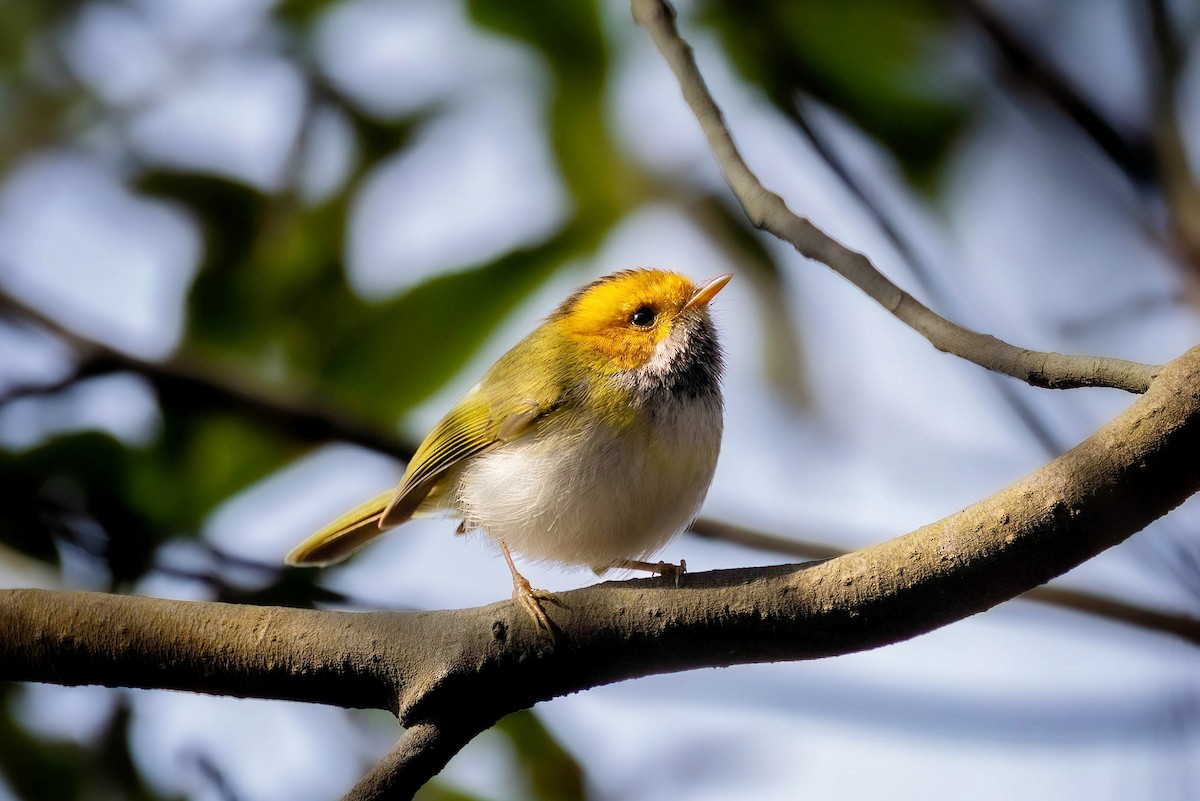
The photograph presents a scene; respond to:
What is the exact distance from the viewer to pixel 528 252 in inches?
129

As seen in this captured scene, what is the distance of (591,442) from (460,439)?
493mm

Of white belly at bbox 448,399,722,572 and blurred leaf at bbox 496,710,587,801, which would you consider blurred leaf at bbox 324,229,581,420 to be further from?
blurred leaf at bbox 496,710,587,801

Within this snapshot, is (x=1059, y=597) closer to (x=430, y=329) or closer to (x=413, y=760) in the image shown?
(x=413, y=760)

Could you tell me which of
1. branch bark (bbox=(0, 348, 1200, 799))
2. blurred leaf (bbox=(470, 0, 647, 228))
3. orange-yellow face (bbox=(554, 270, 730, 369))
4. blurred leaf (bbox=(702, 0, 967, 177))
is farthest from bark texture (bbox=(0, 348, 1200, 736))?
blurred leaf (bbox=(470, 0, 647, 228))

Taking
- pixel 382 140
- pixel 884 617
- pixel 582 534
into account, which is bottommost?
pixel 884 617

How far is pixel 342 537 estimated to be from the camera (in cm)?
359

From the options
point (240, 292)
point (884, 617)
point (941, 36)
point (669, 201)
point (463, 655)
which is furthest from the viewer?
point (669, 201)

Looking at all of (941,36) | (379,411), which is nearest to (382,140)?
(379,411)

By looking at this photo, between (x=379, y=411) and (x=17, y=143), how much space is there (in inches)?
58.7

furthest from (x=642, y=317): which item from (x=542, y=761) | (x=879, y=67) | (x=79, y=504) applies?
(x=79, y=504)

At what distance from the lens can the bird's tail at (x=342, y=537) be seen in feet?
11.6

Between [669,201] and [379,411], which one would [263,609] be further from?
[669,201]

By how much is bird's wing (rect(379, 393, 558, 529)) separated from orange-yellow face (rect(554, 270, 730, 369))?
0.27 meters

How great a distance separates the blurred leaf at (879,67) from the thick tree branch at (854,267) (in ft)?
1.77
